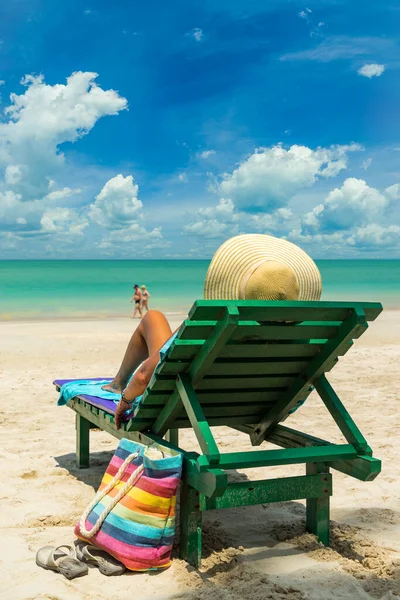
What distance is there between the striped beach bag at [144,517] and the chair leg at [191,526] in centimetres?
7

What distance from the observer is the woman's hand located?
3.79 metres

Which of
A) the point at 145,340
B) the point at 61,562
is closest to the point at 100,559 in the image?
the point at 61,562

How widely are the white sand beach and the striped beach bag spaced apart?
0.10m

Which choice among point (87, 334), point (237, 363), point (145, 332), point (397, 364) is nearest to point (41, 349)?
point (87, 334)

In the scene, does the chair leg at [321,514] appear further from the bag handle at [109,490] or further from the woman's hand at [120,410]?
the woman's hand at [120,410]

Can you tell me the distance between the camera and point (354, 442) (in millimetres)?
3391

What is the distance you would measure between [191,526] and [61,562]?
662 millimetres

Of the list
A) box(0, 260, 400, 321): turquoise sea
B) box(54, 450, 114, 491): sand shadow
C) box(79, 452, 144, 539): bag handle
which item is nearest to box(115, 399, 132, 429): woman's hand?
box(79, 452, 144, 539): bag handle

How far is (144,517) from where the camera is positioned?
10.4 ft

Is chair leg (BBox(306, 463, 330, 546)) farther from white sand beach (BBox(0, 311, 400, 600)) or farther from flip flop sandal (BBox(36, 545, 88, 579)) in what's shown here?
flip flop sandal (BBox(36, 545, 88, 579))

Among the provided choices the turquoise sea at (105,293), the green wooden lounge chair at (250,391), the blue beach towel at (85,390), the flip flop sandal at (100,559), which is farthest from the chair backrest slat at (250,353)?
the turquoise sea at (105,293)

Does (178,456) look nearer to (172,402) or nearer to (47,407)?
(172,402)

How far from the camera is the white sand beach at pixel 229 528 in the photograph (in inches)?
118

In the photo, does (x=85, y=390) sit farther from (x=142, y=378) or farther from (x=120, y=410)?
(x=142, y=378)
